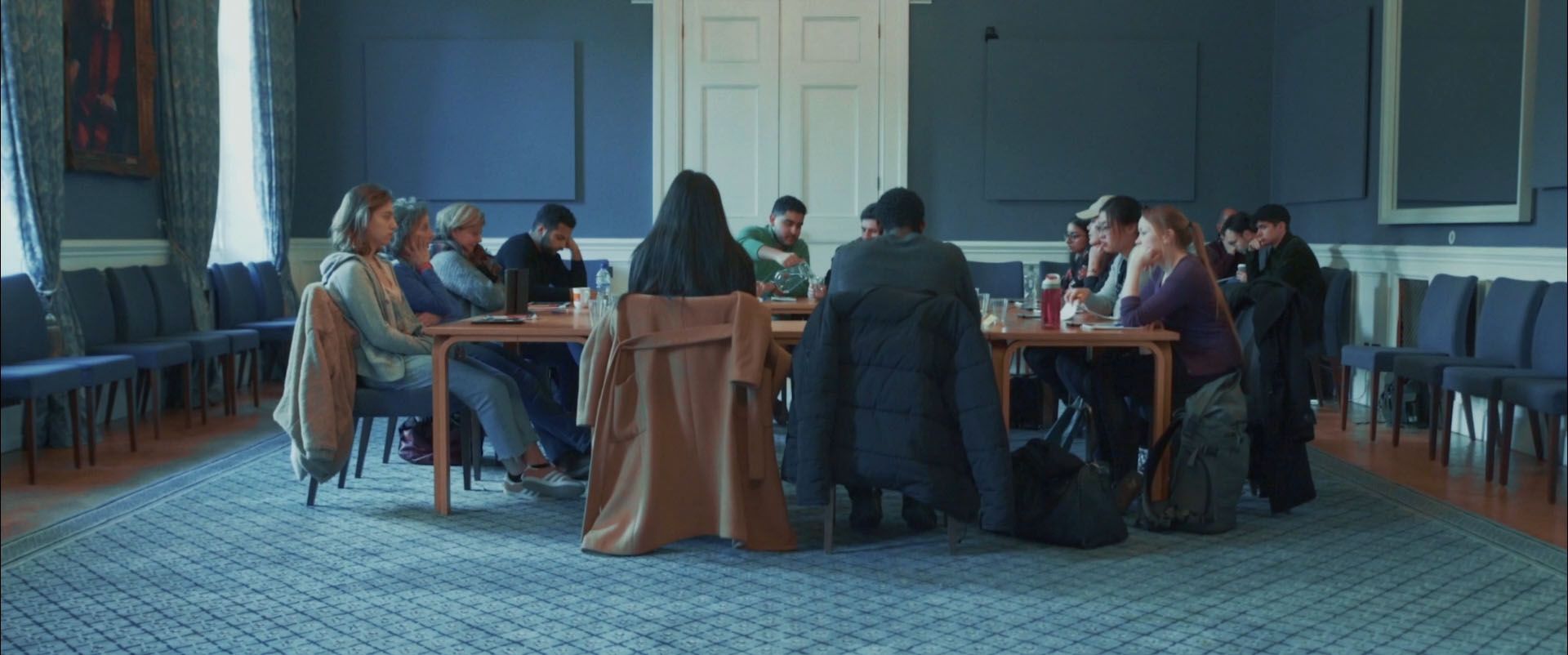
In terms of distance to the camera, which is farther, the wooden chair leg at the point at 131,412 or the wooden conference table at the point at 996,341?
the wooden chair leg at the point at 131,412

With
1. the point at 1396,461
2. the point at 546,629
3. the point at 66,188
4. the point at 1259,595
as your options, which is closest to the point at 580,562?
the point at 546,629

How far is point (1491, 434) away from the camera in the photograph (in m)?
2.13

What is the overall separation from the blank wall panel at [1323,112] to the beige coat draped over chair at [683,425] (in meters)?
5.12

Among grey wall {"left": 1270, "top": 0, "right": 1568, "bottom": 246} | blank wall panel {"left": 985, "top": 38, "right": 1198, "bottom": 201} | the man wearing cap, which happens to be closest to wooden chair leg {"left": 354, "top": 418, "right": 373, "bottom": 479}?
grey wall {"left": 1270, "top": 0, "right": 1568, "bottom": 246}

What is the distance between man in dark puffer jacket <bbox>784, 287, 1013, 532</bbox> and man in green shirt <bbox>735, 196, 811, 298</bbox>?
2.71 metres

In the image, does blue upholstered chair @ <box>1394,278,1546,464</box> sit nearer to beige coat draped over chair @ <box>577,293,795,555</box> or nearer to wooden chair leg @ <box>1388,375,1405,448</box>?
wooden chair leg @ <box>1388,375,1405,448</box>

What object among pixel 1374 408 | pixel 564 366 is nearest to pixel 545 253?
pixel 564 366

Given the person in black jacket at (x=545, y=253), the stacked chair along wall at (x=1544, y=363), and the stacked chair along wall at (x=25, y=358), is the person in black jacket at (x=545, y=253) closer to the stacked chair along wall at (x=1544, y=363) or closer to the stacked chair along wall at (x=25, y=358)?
the stacked chair along wall at (x=25, y=358)

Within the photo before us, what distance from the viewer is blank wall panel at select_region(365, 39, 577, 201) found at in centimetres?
901

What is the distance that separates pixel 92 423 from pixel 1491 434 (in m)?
4.56

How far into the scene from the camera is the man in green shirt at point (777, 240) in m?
6.62

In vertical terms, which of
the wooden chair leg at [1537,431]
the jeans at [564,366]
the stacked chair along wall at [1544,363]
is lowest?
the jeans at [564,366]

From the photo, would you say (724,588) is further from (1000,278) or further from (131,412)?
(1000,278)

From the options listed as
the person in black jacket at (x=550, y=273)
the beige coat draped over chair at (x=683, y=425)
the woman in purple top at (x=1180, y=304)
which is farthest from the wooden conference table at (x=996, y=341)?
the person in black jacket at (x=550, y=273)
